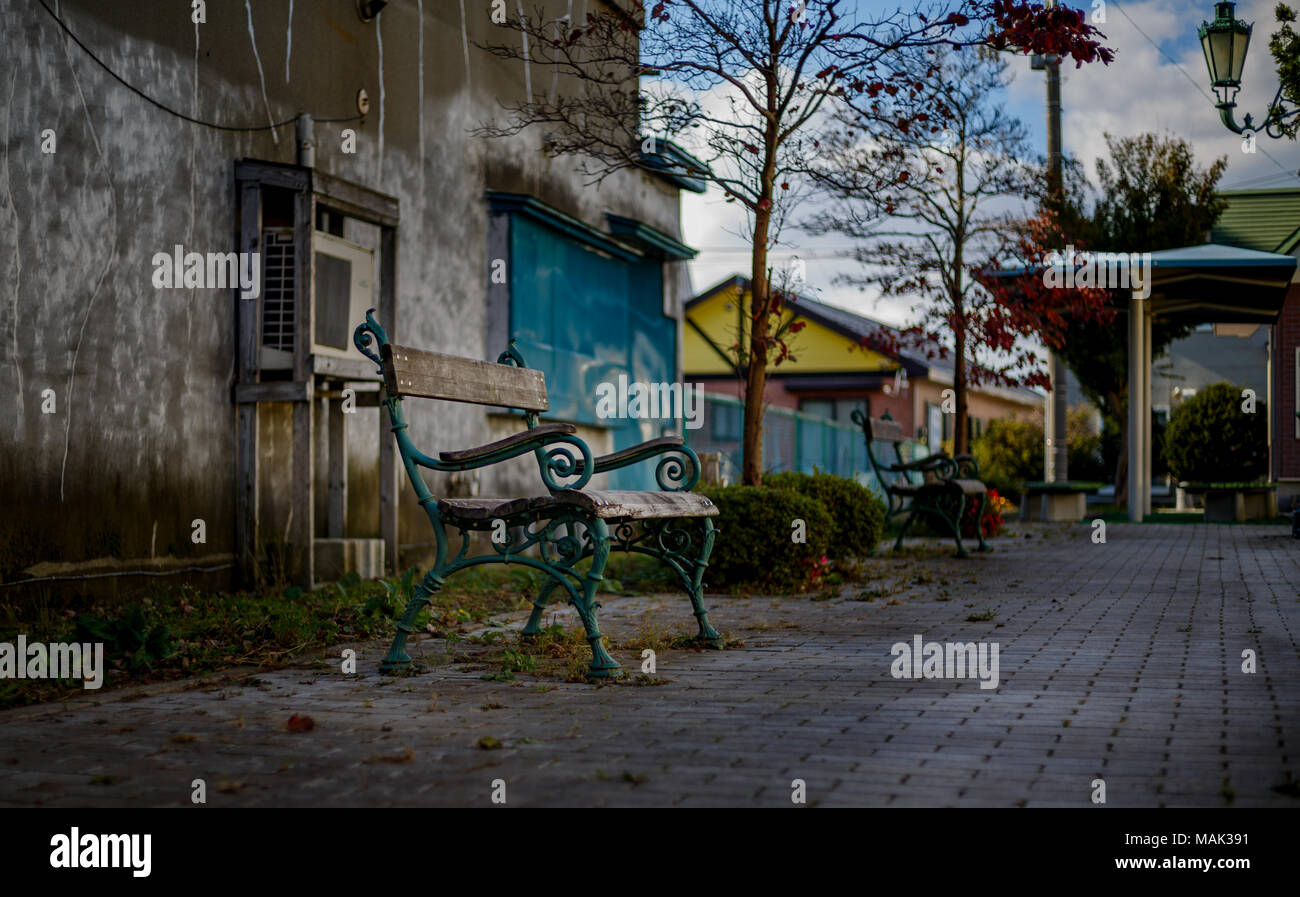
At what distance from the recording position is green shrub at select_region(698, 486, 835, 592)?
26.8 feet

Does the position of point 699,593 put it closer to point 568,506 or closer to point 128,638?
point 568,506

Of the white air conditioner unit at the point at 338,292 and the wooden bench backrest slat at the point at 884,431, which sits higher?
the white air conditioner unit at the point at 338,292

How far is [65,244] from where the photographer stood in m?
6.47

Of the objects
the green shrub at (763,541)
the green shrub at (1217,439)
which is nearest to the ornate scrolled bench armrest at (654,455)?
the green shrub at (763,541)

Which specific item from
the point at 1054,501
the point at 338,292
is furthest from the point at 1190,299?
the point at 338,292

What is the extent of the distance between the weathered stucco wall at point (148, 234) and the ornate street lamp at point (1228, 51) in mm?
6451

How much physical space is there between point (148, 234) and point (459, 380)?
284cm

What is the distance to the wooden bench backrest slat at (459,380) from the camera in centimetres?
492

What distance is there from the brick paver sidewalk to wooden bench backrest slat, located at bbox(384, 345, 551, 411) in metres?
1.16

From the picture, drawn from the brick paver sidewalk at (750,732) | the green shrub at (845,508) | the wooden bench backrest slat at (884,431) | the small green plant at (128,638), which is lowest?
the brick paver sidewalk at (750,732)

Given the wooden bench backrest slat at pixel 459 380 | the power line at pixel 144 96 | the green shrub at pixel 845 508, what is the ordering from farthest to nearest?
the green shrub at pixel 845 508 → the power line at pixel 144 96 → the wooden bench backrest slat at pixel 459 380

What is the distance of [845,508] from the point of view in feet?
32.3

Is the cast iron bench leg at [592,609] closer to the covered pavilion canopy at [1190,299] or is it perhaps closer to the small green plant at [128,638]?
the small green plant at [128,638]
